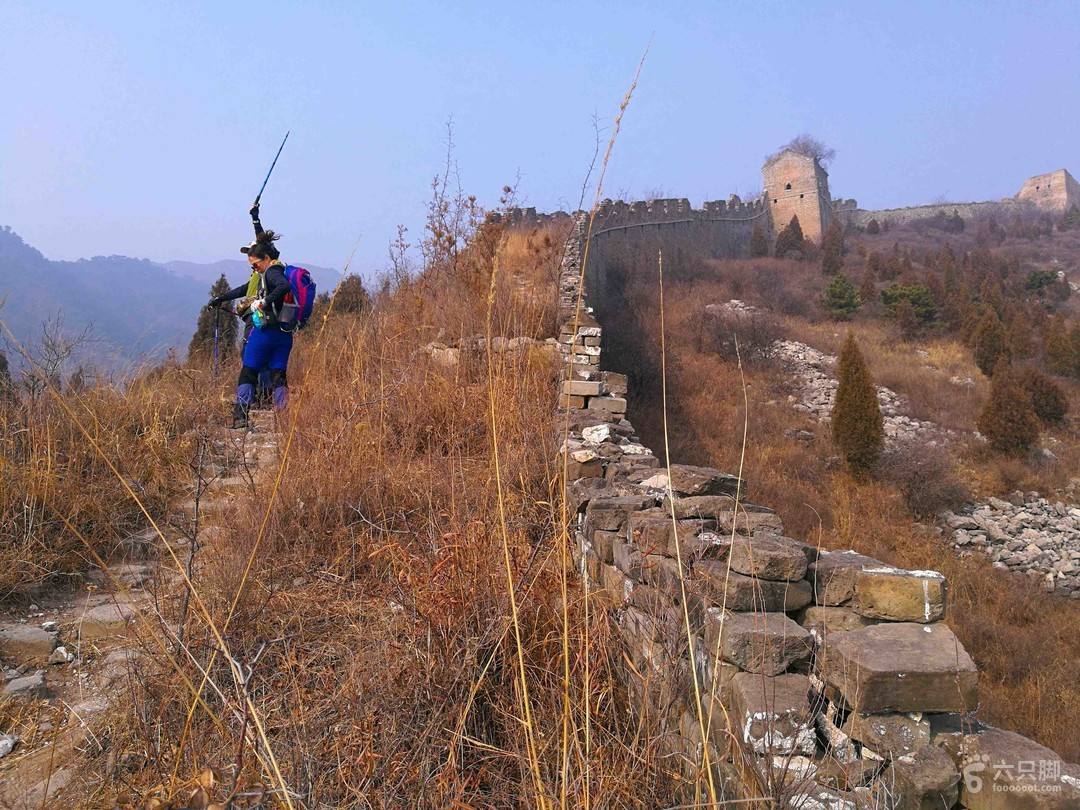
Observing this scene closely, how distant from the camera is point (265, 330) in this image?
5438 millimetres

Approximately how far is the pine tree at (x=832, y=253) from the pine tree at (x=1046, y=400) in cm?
1240

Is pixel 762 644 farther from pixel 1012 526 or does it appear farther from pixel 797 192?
pixel 797 192

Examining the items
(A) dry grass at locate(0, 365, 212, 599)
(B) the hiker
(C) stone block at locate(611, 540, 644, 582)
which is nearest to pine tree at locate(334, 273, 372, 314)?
(B) the hiker

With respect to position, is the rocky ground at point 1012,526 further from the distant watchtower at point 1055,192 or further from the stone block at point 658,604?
the distant watchtower at point 1055,192

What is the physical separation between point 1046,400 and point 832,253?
14.2 meters

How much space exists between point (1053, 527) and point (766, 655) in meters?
11.4

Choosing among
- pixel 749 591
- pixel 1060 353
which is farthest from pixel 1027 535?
pixel 749 591

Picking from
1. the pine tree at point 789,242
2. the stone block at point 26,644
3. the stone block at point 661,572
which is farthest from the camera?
the pine tree at point 789,242

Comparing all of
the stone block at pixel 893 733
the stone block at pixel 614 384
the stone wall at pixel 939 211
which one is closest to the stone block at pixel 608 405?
the stone block at pixel 614 384

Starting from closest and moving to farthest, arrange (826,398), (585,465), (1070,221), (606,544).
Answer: (606,544) < (585,465) < (826,398) < (1070,221)

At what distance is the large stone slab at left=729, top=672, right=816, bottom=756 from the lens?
167cm

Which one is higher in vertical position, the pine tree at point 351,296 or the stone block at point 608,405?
the pine tree at point 351,296

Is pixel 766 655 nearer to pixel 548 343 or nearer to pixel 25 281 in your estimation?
pixel 548 343

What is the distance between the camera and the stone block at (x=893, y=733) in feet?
5.44
